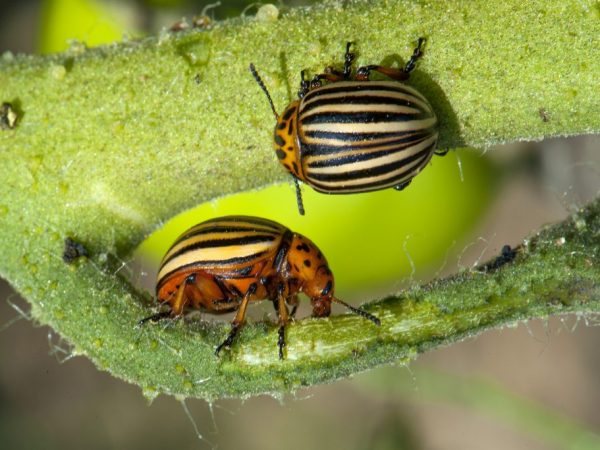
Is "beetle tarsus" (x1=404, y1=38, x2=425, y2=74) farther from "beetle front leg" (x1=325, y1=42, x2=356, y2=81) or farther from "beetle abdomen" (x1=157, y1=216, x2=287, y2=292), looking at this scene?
"beetle abdomen" (x1=157, y1=216, x2=287, y2=292)

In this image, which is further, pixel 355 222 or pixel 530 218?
pixel 530 218

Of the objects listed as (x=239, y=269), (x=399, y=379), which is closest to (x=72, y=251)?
(x=239, y=269)

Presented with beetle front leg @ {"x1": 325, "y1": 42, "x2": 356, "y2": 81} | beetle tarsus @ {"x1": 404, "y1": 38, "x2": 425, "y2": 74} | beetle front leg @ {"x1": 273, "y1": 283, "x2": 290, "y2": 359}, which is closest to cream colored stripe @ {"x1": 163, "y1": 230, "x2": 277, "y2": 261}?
beetle front leg @ {"x1": 273, "y1": 283, "x2": 290, "y2": 359}

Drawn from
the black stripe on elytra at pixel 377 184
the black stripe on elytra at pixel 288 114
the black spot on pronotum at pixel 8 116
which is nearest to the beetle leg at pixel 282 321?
the black stripe on elytra at pixel 377 184

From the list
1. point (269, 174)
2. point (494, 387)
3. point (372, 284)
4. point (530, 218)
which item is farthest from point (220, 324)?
point (530, 218)

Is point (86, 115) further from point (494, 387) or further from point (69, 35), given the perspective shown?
point (494, 387)

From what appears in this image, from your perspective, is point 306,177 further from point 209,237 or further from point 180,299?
point 180,299
